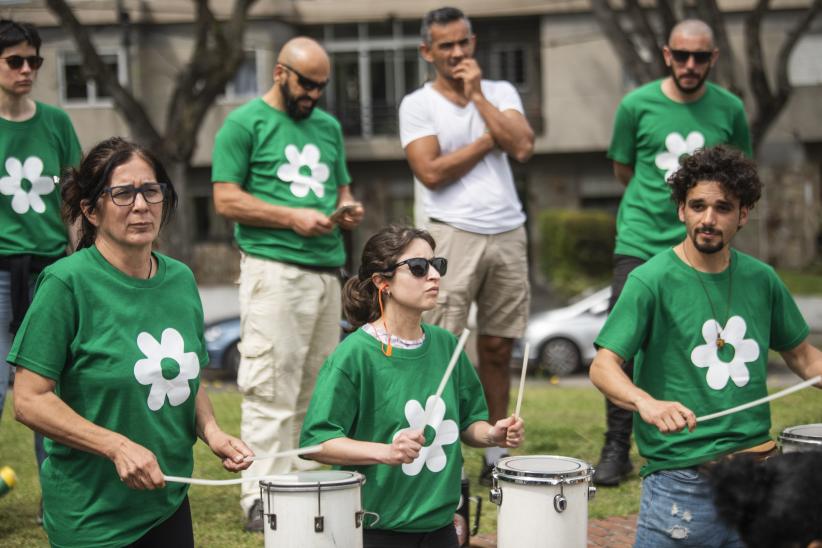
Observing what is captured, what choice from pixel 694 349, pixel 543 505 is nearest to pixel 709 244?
pixel 694 349

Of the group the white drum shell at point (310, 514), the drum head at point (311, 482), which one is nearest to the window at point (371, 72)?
the drum head at point (311, 482)

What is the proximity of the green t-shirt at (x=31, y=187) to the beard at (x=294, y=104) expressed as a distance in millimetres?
1028

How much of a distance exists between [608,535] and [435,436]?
5.88ft

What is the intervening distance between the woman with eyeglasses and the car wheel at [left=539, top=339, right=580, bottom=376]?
12129 millimetres

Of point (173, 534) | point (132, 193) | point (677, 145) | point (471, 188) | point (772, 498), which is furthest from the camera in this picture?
point (471, 188)

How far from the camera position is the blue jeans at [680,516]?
13.8 ft

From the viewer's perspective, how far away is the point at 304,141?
19.6 feet

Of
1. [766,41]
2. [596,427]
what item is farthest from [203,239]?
[596,427]

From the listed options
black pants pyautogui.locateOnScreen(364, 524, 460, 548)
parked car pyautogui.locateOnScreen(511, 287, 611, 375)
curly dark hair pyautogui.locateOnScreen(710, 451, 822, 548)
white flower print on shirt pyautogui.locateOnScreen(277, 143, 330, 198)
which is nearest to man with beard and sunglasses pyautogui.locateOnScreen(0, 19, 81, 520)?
white flower print on shirt pyautogui.locateOnScreen(277, 143, 330, 198)

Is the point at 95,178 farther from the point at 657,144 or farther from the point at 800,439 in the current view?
the point at 657,144

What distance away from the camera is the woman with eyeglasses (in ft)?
11.8

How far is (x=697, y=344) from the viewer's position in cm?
438

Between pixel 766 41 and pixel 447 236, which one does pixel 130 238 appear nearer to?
pixel 447 236

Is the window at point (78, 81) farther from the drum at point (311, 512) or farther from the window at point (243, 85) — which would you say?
the drum at point (311, 512)
